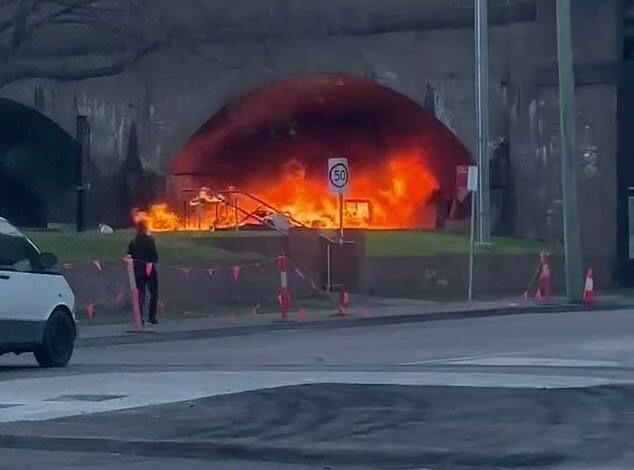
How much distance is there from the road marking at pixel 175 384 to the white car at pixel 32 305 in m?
1.32

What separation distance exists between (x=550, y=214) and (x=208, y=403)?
2875 centimetres

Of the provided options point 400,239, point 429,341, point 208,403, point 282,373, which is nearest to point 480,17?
point 400,239

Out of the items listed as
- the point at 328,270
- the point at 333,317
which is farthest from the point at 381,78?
the point at 333,317

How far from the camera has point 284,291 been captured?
32.8 m

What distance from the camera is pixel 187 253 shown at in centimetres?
3519

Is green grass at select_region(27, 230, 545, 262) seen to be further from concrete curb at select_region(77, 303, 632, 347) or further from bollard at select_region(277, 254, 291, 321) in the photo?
concrete curb at select_region(77, 303, 632, 347)

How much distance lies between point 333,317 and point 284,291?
3.38ft

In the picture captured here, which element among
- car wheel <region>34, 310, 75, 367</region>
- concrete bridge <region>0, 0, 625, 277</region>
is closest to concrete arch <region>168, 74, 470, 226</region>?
concrete bridge <region>0, 0, 625, 277</region>

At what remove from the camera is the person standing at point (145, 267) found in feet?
102

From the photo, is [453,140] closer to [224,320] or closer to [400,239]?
[400,239]

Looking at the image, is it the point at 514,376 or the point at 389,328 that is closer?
the point at 514,376

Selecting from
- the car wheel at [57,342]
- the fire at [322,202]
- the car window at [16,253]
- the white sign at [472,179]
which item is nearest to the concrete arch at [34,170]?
the fire at [322,202]

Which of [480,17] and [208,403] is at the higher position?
[480,17]

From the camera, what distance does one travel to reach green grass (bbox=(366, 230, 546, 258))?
3959cm
